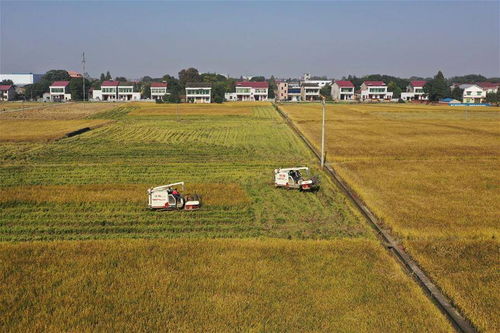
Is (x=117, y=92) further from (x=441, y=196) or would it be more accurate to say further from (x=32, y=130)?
(x=441, y=196)

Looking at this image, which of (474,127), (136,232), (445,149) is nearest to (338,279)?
(136,232)

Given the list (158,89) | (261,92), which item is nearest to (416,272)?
(261,92)

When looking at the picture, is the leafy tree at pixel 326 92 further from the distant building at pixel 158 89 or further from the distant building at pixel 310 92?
the distant building at pixel 158 89

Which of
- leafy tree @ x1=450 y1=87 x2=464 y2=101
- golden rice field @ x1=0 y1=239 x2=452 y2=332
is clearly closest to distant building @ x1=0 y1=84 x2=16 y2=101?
golden rice field @ x1=0 y1=239 x2=452 y2=332

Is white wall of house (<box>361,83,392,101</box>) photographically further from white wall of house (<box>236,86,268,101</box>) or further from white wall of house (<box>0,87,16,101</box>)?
white wall of house (<box>0,87,16,101</box>)

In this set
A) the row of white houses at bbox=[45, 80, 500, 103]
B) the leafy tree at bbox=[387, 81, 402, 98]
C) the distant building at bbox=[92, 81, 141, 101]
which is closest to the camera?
the row of white houses at bbox=[45, 80, 500, 103]

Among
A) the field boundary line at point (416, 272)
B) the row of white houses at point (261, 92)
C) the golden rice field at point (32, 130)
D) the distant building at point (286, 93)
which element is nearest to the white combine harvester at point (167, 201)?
the field boundary line at point (416, 272)

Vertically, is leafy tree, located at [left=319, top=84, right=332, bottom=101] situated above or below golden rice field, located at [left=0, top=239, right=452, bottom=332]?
above
